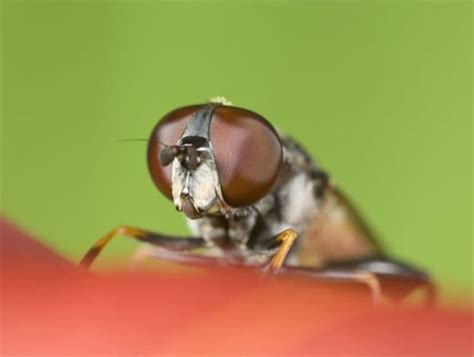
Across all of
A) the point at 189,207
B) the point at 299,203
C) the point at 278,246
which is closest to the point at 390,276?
the point at 299,203

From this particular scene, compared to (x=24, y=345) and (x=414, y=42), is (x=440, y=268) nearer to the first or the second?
(x=414, y=42)

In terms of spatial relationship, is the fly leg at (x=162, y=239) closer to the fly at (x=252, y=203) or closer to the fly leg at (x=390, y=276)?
the fly at (x=252, y=203)

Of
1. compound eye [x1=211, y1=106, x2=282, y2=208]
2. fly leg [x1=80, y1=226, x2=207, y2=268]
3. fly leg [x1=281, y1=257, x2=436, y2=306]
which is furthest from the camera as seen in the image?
fly leg [x1=281, y1=257, x2=436, y2=306]

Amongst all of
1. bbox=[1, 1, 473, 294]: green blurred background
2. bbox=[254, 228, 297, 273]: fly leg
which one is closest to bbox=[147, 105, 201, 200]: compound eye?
bbox=[254, 228, 297, 273]: fly leg

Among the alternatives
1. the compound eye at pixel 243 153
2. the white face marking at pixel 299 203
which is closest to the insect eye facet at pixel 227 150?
the compound eye at pixel 243 153

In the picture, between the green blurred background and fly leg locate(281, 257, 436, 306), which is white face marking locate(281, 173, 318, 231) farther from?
the green blurred background

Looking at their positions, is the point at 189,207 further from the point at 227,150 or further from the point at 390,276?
the point at 390,276
